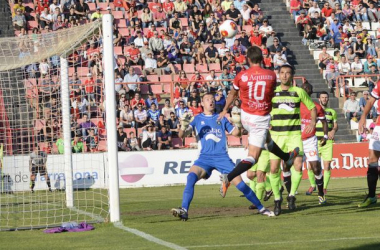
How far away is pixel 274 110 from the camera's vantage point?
14516mm

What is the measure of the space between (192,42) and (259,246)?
25.0m

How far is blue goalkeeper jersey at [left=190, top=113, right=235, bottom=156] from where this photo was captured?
13.2 m

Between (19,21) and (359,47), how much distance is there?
1538 cm

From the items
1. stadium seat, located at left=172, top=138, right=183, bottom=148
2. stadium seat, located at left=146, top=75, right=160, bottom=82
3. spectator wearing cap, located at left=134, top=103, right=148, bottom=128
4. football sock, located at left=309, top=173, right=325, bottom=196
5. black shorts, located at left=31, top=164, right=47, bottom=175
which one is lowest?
football sock, located at left=309, top=173, right=325, bottom=196

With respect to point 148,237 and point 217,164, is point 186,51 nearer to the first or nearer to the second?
point 217,164

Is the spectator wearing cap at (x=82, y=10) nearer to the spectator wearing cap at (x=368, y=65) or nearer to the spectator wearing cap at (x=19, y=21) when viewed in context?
the spectator wearing cap at (x=19, y=21)

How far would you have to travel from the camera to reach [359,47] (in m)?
36.3

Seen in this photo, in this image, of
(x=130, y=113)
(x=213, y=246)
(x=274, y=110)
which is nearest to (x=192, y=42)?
(x=130, y=113)

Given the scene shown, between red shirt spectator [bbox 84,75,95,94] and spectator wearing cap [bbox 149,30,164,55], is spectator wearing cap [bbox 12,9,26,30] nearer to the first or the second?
spectator wearing cap [bbox 149,30,164,55]

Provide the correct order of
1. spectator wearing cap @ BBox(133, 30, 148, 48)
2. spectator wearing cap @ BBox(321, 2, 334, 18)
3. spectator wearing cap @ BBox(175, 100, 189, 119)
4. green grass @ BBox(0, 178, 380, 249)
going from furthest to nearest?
1. spectator wearing cap @ BBox(321, 2, 334, 18)
2. spectator wearing cap @ BBox(133, 30, 148, 48)
3. spectator wearing cap @ BBox(175, 100, 189, 119)
4. green grass @ BBox(0, 178, 380, 249)

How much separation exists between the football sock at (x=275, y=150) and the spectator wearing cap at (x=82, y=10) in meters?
20.8

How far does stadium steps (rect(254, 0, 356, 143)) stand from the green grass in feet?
54.6

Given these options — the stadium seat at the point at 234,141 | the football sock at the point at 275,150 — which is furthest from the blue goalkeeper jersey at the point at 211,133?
the stadium seat at the point at 234,141

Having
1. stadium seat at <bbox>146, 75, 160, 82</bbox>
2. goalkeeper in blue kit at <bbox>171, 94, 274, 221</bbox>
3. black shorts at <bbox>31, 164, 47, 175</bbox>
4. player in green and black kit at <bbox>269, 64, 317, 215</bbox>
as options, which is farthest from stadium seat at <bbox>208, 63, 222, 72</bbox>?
goalkeeper in blue kit at <bbox>171, 94, 274, 221</bbox>
